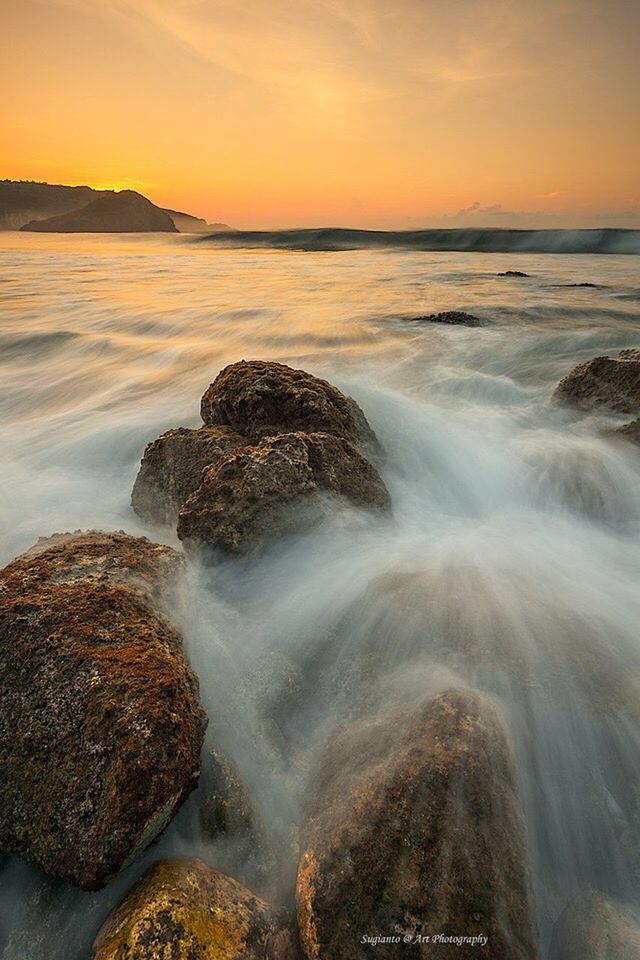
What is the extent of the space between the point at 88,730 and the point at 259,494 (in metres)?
1.62

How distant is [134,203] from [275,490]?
599 feet

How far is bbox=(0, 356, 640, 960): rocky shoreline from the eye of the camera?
1.57 m

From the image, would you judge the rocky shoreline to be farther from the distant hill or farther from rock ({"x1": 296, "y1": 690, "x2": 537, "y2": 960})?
the distant hill

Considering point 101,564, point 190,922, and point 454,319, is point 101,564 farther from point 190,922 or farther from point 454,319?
point 454,319

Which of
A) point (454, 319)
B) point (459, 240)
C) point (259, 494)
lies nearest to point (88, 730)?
point (259, 494)

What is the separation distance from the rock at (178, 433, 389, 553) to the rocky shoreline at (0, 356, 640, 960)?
67cm

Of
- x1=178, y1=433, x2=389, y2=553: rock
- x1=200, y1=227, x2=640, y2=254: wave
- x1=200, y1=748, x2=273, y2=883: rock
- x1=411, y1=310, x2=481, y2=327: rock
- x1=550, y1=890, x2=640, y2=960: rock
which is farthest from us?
x1=200, y1=227, x2=640, y2=254: wave

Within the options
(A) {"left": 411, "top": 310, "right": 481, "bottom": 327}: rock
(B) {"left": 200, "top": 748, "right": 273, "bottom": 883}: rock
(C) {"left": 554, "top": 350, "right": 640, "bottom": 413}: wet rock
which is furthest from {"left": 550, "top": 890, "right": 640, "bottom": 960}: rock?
(A) {"left": 411, "top": 310, "right": 481, "bottom": 327}: rock

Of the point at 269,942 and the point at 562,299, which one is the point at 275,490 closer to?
the point at 269,942

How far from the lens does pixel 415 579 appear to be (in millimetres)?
3129

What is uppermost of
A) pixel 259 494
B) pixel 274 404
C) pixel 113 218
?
pixel 274 404

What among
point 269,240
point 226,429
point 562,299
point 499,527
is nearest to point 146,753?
point 226,429

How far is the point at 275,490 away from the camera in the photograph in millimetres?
3268

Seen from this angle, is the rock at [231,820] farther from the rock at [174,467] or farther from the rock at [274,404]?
the rock at [274,404]
